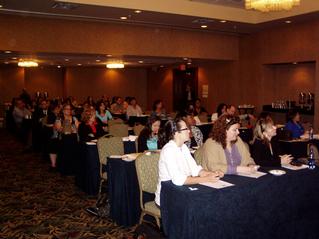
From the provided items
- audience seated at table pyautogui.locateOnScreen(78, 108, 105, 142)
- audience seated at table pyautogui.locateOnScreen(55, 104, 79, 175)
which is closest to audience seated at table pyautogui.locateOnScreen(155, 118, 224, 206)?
audience seated at table pyautogui.locateOnScreen(78, 108, 105, 142)

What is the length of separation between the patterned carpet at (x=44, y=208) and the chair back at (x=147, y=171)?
2.66 feet

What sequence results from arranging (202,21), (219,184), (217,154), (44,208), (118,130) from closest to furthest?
(219,184)
(217,154)
(44,208)
(118,130)
(202,21)

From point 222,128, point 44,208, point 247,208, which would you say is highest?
point 222,128

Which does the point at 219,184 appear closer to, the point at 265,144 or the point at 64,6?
the point at 265,144

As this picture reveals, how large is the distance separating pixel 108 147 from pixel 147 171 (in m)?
1.82

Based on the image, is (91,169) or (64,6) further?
(64,6)

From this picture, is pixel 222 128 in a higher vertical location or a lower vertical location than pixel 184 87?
lower

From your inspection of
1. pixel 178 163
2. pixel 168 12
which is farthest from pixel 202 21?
pixel 178 163

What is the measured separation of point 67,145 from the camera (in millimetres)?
8078

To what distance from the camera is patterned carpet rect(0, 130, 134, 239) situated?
16.1ft

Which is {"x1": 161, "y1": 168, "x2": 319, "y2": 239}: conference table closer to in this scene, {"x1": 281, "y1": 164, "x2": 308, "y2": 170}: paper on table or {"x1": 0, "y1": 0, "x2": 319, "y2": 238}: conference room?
{"x1": 0, "y1": 0, "x2": 319, "y2": 238}: conference room

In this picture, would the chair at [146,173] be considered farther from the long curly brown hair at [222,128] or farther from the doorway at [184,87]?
the doorway at [184,87]

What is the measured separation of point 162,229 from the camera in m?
4.00

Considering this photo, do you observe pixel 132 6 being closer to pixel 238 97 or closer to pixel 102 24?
pixel 102 24
